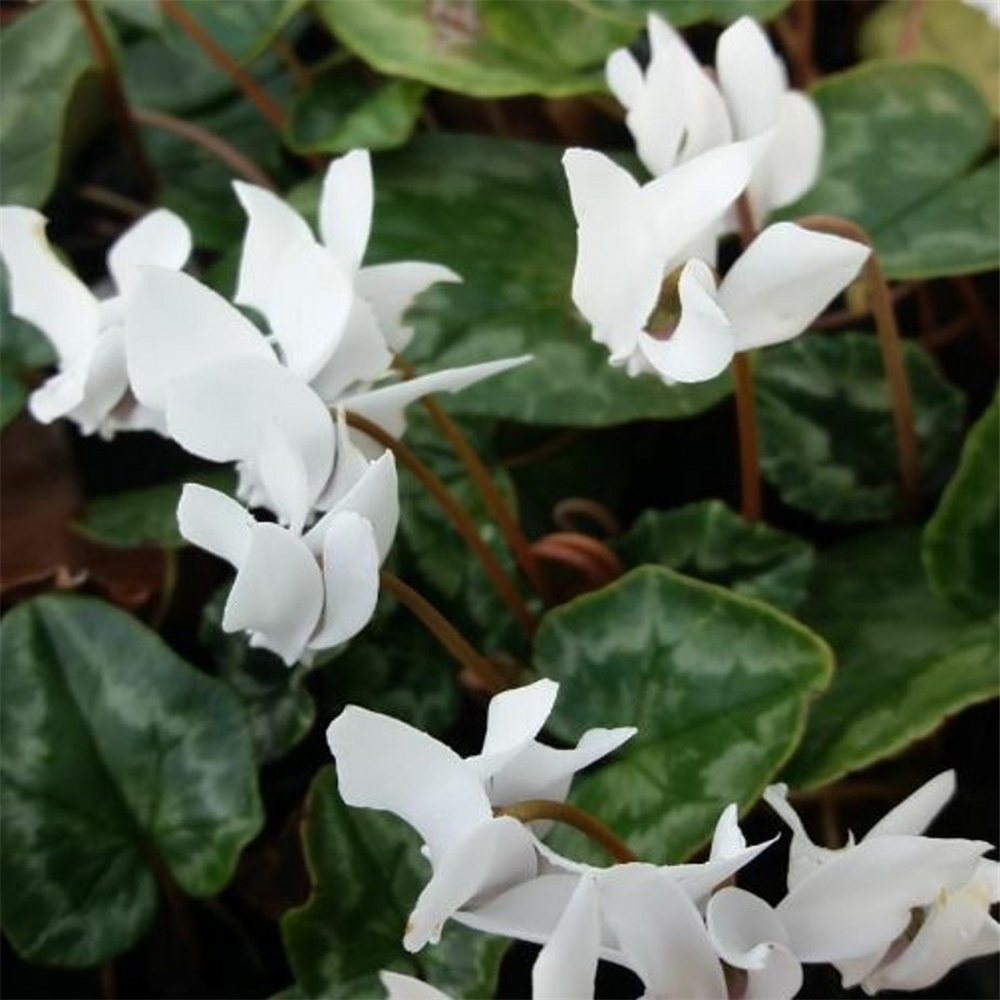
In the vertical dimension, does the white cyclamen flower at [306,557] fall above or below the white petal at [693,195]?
below

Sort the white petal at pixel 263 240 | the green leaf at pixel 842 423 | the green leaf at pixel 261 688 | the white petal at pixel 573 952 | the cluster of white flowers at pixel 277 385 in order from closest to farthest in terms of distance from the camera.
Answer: the white petal at pixel 573 952
the cluster of white flowers at pixel 277 385
the white petal at pixel 263 240
the green leaf at pixel 261 688
the green leaf at pixel 842 423

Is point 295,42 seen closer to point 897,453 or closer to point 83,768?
point 897,453

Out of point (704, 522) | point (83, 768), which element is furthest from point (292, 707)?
point (704, 522)

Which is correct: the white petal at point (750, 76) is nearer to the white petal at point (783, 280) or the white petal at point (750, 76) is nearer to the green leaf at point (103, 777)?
the white petal at point (783, 280)

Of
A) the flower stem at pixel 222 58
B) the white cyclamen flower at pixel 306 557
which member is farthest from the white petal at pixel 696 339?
the flower stem at pixel 222 58

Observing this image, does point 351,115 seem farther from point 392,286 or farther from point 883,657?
point 883,657

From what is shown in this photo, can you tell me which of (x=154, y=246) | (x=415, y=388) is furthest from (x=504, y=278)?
(x=415, y=388)
